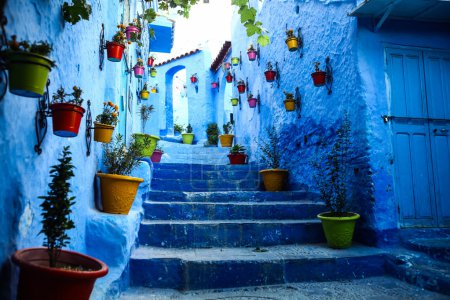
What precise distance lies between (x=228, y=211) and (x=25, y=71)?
325 centimetres

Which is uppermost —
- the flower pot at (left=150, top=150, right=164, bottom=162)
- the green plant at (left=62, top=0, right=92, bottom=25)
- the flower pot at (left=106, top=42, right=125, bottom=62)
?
the flower pot at (left=106, top=42, right=125, bottom=62)

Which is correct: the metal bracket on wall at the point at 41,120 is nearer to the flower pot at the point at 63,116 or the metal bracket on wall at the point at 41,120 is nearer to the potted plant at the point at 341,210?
the flower pot at the point at 63,116

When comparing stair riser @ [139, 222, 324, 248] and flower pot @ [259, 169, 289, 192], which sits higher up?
flower pot @ [259, 169, 289, 192]

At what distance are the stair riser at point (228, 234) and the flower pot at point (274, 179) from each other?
1.64 m

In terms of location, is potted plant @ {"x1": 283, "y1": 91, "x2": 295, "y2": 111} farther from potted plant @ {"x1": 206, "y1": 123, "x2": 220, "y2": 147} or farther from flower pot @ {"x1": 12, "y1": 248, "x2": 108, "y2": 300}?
potted plant @ {"x1": 206, "y1": 123, "x2": 220, "y2": 147}

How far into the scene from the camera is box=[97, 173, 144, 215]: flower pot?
326cm

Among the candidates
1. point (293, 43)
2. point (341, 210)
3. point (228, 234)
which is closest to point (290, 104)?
point (293, 43)

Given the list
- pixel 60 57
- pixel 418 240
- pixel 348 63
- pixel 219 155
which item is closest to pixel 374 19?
pixel 348 63

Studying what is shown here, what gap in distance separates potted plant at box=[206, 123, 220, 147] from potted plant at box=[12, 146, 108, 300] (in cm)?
1027

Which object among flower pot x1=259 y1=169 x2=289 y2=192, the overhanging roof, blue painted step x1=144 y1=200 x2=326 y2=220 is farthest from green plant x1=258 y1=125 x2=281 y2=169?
the overhanging roof

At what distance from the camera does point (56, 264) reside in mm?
Result: 1719

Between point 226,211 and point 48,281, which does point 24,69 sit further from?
point 226,211

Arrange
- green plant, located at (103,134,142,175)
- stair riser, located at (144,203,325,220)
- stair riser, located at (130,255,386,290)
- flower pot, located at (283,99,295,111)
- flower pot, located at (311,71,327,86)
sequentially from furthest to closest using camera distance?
1. flower pot, located at (283,99,295,111)
2. flower pot, located at (311,71,327,86)
3. stair riser, located at (144,203,325,220)
4. green plant, located at (103,134,142,175)
5. stair riser, located at (130,255,386,290)

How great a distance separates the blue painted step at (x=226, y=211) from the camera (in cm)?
415
